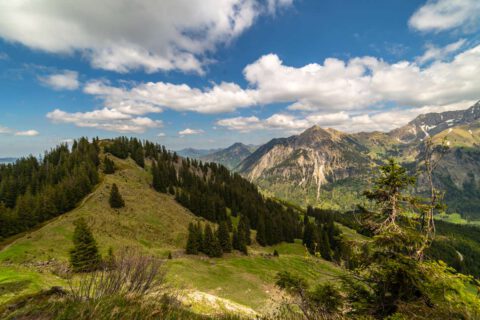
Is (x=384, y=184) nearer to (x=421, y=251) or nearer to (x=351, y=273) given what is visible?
(x=421, y=251)

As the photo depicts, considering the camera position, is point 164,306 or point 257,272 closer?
point 164,306

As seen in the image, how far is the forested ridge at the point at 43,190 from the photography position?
51.8 meters

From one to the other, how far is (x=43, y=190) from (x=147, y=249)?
1870 inches

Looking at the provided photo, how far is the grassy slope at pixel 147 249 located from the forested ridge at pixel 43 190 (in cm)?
490

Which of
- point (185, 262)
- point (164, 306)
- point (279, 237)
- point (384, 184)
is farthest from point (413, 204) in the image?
point (279, 237)

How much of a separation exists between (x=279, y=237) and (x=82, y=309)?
101m

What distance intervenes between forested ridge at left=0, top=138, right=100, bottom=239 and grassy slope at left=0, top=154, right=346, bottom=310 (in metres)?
4.90

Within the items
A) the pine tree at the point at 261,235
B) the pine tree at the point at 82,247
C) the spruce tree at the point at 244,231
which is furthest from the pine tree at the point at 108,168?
the pine tree at the point at 82,247

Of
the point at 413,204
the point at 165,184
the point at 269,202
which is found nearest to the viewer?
the point at 413,204

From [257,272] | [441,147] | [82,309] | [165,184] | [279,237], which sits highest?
[441,147]

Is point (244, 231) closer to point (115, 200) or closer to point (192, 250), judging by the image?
point (192, 250)

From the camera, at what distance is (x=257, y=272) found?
5144 centimetres

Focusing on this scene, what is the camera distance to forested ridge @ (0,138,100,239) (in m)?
51.8

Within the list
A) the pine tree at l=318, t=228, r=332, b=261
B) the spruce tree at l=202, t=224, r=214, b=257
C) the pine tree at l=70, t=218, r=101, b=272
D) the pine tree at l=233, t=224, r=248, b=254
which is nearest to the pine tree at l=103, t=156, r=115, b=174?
the spruce tree at l=202, t=224, r=214, b=257
